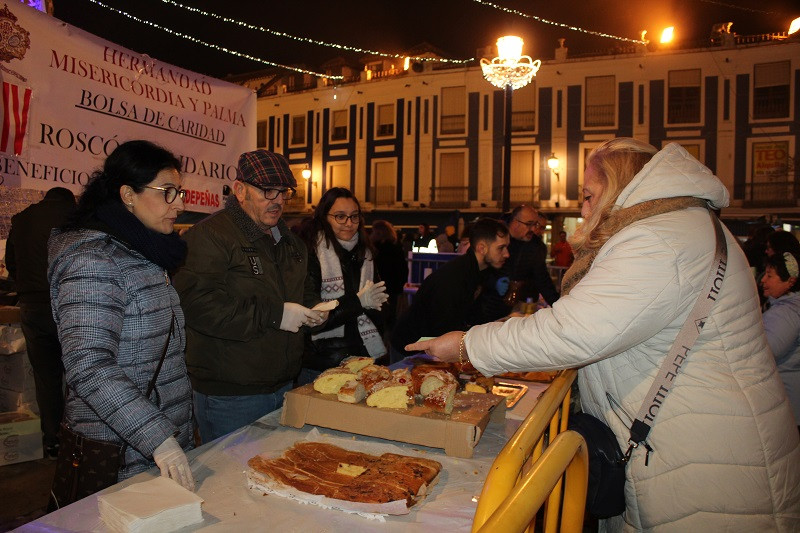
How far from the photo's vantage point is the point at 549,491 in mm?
1091

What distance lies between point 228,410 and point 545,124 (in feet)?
90.9

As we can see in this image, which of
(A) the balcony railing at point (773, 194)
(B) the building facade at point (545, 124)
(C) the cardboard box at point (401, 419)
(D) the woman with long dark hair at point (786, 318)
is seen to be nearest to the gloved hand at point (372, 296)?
(C) the cardboard box at point (401, 419)

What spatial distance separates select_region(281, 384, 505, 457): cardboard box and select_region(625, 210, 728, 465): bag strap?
0.67m

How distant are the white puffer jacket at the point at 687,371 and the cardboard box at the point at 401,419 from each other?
0.57 metres

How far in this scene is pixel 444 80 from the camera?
29.3 meters

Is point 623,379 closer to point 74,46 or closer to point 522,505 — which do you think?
point 522,505

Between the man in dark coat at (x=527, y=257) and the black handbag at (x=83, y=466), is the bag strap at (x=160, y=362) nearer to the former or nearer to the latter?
the black handbag at (x=83, y=466)

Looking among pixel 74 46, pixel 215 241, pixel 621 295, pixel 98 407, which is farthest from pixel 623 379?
pixel 74 46

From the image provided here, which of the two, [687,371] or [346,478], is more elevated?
[687,371]

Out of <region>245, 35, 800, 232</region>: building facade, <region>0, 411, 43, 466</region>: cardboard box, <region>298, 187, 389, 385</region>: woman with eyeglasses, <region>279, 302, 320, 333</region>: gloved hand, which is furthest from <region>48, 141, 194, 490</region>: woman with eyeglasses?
<region>245, 35, 800, 232</region>: building facade

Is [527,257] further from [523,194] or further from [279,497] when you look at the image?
[523,194]

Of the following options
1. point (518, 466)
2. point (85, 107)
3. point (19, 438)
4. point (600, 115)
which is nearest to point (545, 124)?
point (600, 115)

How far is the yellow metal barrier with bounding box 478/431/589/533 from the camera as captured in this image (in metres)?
0.98

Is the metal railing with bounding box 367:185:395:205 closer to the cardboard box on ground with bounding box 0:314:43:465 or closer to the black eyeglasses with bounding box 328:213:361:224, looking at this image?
the cardboard box on ground with bounding box 0:314:43:465
